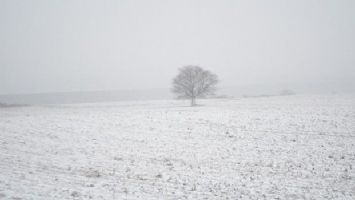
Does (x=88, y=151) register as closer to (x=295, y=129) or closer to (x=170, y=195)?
(x=170, y=195)

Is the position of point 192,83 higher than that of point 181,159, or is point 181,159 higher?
point 192,83

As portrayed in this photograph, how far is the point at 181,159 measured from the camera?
15680 mm

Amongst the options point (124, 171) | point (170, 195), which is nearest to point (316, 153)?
point (170, 195)

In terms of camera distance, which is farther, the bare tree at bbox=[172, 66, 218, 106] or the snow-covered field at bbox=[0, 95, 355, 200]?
the bare tree at bbox=[172, 66, 218, 106]

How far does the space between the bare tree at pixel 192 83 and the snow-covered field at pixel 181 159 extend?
21.8 m

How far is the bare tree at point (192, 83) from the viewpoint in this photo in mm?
47719

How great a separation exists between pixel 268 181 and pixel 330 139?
30.5 ft

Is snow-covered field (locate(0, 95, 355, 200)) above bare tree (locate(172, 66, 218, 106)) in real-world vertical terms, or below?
below

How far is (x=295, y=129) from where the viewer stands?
2211 centimetres

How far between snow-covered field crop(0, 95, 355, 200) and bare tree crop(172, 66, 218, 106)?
21787 mm

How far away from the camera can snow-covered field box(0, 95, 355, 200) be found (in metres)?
11.0

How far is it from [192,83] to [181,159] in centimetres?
3266

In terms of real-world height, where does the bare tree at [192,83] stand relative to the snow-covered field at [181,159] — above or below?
above

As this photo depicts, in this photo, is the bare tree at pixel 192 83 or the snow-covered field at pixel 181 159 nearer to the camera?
the snow-covered field at pixel 181 159
